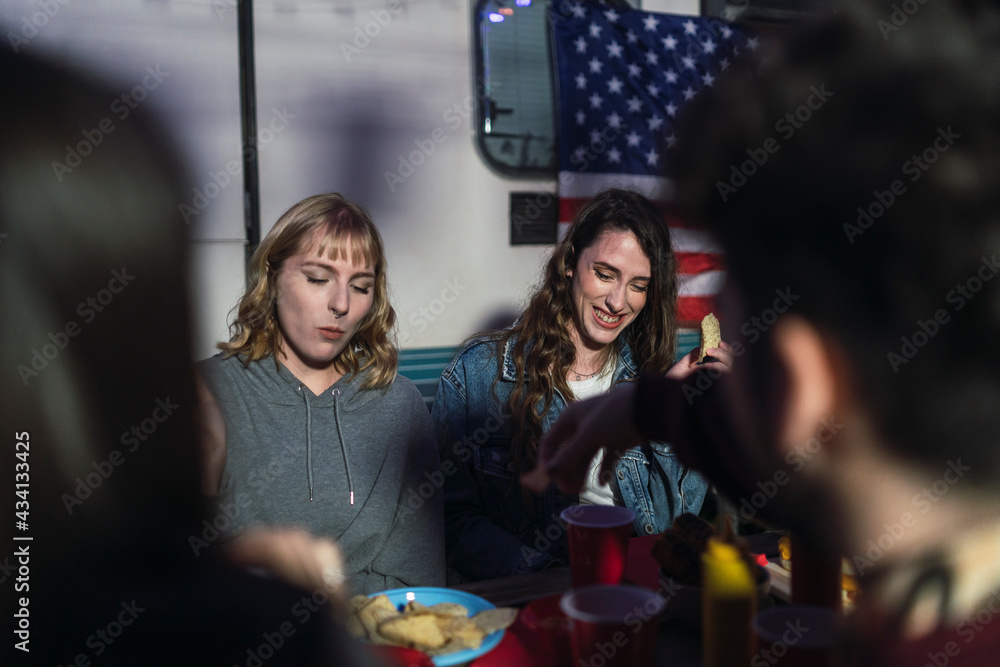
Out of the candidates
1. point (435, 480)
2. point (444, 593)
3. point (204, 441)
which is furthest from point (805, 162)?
point (435, 480)

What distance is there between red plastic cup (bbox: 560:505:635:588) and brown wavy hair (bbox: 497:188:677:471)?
1.18m

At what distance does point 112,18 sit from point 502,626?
2.55 metres

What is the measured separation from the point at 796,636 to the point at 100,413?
968mm

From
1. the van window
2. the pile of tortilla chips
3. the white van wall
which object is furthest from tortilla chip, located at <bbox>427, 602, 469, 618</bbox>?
the van window

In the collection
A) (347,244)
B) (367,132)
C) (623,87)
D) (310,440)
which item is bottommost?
(310,440)

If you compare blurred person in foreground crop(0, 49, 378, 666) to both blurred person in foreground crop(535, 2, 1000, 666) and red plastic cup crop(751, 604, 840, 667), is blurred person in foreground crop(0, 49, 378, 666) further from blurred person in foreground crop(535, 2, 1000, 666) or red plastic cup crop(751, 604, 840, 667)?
red plastic cup crop(751, 604, 840, 667)

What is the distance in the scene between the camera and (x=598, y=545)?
1.52 meters

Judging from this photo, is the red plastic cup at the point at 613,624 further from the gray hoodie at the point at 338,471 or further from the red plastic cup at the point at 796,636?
the gray hoodie at the point at 338,471

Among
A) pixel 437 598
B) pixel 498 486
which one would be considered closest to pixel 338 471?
pixel 498 486

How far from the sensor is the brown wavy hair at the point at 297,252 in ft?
7.84

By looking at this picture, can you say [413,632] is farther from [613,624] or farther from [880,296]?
[880,296]

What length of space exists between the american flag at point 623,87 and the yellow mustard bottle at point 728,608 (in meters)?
2.78

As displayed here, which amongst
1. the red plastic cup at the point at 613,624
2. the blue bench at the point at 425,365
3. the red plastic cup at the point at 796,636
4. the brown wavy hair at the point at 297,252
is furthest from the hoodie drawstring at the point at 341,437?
the red plastic cup at the point at 796,636

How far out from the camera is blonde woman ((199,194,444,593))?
2.27 metres
